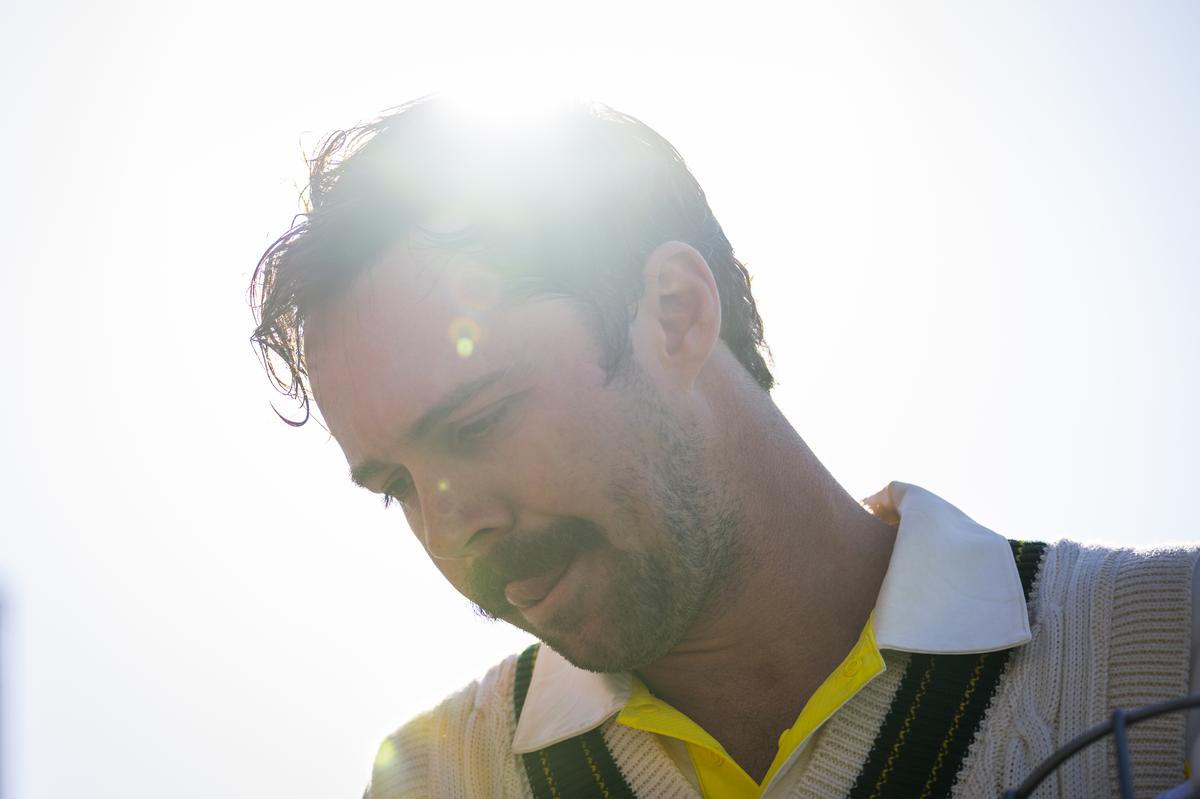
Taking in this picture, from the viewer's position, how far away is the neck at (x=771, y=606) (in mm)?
2035

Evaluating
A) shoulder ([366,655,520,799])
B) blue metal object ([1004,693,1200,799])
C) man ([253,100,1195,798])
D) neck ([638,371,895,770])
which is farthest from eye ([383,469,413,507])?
blue metal object ([1004,693,1200,799])

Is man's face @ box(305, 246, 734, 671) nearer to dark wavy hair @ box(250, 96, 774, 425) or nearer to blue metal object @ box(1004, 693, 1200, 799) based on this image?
dark wavy hair @ box(250, 96, 774, 425)

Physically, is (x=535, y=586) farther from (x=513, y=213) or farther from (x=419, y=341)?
(x=513, y=213)

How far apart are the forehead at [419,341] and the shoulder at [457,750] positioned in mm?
605

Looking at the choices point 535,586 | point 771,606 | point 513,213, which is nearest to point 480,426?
point 535,586

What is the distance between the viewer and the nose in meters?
1.90

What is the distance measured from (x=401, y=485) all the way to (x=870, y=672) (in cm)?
90

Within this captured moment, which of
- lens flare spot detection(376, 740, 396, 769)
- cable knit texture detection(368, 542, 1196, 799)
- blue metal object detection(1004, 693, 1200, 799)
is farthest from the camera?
lens flare spot detection(376, 740, 396, 769)

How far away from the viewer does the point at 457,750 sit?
7.13 feet

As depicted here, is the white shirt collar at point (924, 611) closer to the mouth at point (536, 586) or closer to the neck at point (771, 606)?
the neck at point (771, 606)

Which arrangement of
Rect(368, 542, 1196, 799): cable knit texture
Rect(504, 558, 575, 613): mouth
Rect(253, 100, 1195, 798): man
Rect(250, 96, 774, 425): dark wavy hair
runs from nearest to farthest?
Rect(368, 542, 1196, 799): cable knit texture < Rect(253, 100, 1195, 798): man < Rect(504, 558, 575, 613): mouth < Rect(250, 96, 774, 425): dark wavy hair

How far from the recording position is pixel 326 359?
2.04 metres

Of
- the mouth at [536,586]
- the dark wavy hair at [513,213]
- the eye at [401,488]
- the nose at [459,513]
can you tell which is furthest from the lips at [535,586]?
the dark wavy hair at [513,213]

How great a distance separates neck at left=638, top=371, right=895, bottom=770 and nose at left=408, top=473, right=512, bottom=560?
444 millimetres
